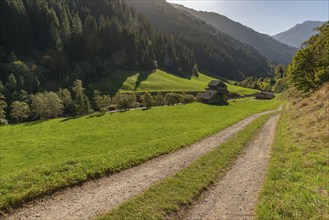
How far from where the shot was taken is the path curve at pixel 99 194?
49.4 ft

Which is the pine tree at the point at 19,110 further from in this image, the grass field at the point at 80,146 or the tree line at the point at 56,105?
the grass field at the point at 80,146

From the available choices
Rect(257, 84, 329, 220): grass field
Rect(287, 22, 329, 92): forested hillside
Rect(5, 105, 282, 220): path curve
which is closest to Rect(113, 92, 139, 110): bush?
Rect(287, 22, 329, 92): forested hillside

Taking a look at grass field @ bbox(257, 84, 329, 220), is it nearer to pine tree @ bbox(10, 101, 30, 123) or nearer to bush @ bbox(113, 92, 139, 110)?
bush @ bbox(113, 92, 139, 110)

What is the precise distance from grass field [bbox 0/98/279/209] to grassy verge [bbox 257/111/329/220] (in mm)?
11644

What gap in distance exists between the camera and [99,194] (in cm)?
1773

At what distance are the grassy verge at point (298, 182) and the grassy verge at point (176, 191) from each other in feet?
14.3

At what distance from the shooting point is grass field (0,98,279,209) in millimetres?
18281

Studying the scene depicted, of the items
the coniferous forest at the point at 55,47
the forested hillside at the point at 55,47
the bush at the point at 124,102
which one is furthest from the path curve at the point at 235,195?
the forested hillside at the point at 55,47

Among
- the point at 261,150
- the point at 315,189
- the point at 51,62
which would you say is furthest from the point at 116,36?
the point at 315,189

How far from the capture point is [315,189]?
58.2ft

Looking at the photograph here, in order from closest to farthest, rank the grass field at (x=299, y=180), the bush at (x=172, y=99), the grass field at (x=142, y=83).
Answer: the grass field at (x=299, y=180) < the bush at (x=172, y=99) < the grass field at (x=142, y=83)

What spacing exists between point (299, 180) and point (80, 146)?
131ft

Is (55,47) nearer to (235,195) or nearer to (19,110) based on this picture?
(19,110)

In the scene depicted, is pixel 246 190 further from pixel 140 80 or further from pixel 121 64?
pixel 121 64
